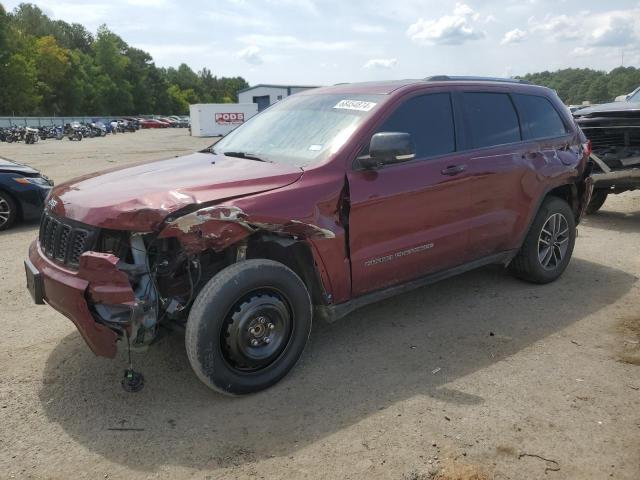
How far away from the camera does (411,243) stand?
12.9 feet

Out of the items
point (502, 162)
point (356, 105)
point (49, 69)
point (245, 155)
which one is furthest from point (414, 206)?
point (49, 69)

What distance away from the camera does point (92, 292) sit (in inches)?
114

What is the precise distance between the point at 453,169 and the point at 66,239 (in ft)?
8.85

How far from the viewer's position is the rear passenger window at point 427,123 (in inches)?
155

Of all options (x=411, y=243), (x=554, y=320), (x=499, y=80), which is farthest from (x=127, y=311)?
(x=499, y=80)

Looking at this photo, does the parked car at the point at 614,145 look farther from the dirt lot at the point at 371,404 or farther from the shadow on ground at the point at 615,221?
the dirt lot at the point at 371,404

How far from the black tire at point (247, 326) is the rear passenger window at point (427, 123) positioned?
4.51ft

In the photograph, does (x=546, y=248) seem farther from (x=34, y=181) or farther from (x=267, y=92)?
(x=267, y=92)

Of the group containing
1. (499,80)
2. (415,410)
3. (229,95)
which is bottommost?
(415,410)

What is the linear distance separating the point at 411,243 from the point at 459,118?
3.74 feet

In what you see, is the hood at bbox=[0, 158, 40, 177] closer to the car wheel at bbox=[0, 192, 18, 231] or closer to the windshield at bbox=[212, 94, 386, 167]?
the car wheel at bbox=[0, 192, 18, 231]

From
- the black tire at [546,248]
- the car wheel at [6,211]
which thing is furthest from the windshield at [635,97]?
the car wheel at [6,211]

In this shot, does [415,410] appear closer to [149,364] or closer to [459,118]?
[149,364]

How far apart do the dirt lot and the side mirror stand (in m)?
1.34
